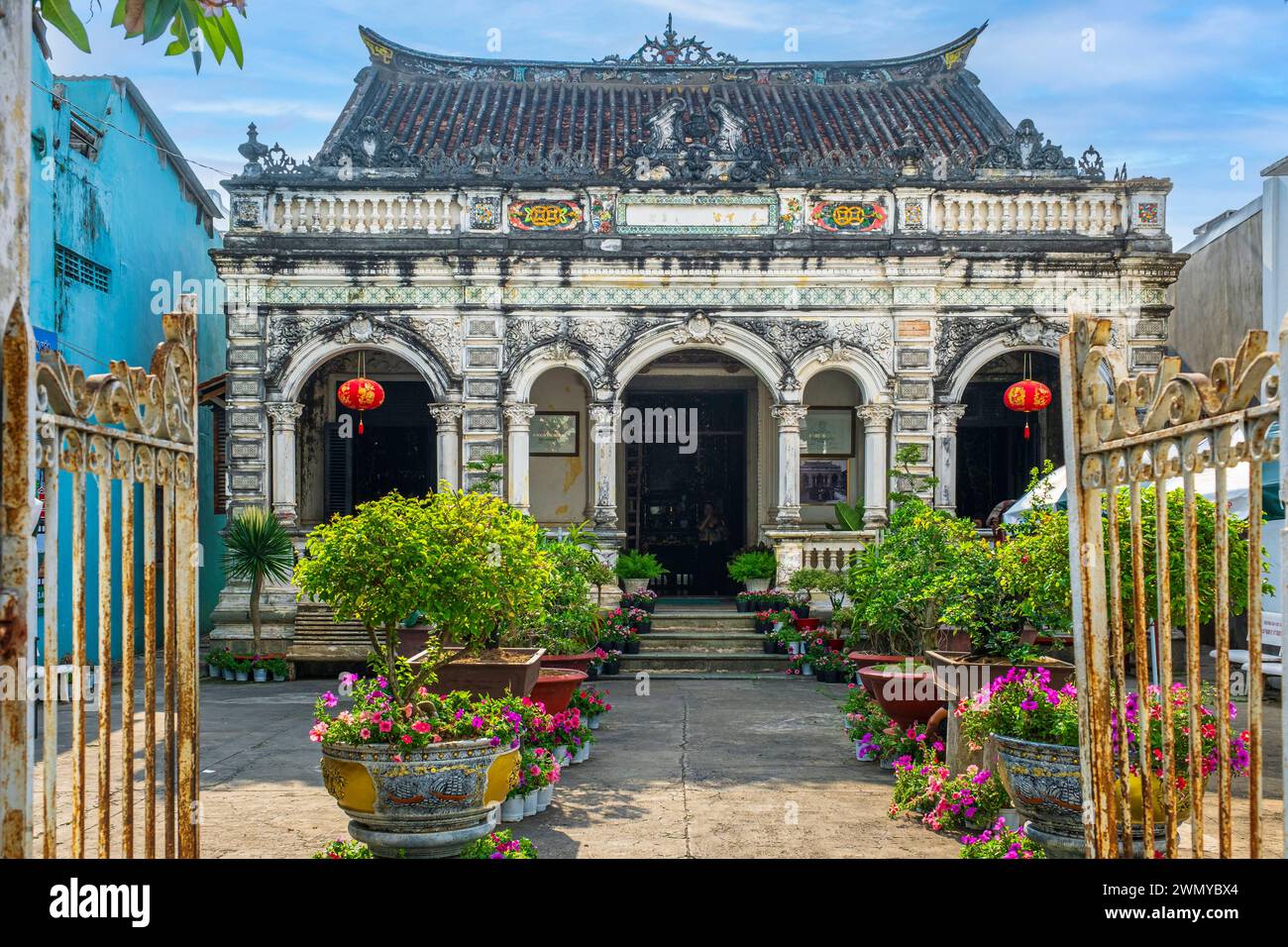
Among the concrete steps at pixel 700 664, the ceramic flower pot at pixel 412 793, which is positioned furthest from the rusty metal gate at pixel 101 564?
the concrete steps at pixel 700 664

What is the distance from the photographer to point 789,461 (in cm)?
1491

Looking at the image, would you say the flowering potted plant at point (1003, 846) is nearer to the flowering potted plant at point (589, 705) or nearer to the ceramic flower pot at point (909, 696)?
the ceramic flower pot at point (909, 696)

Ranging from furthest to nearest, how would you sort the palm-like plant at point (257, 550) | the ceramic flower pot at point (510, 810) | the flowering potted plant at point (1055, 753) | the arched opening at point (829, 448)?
the arched opening at point (829, 448) → the palm-like plant at point (257, 550) → the ceramic flower pot at point (510, 810) → the flowering potted plant at point (1055, 753)

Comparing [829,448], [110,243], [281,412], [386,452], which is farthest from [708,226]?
[110,243]

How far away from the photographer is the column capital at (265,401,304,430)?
14.7 meters

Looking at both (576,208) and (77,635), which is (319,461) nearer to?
(576,208)

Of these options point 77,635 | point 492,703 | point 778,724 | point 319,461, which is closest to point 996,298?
point 778,724

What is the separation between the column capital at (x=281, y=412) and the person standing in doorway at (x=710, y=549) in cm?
564

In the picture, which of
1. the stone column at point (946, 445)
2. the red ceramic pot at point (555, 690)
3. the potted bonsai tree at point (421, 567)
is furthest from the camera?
the stone column at point (946, 445)

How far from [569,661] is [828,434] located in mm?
6674

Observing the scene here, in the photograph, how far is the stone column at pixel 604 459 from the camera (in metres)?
14.7

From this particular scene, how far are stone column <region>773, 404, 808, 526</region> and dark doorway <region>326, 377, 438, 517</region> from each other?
188 inches

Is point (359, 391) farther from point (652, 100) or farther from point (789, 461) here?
point (652, 100)

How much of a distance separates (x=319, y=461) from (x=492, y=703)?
10550mm
